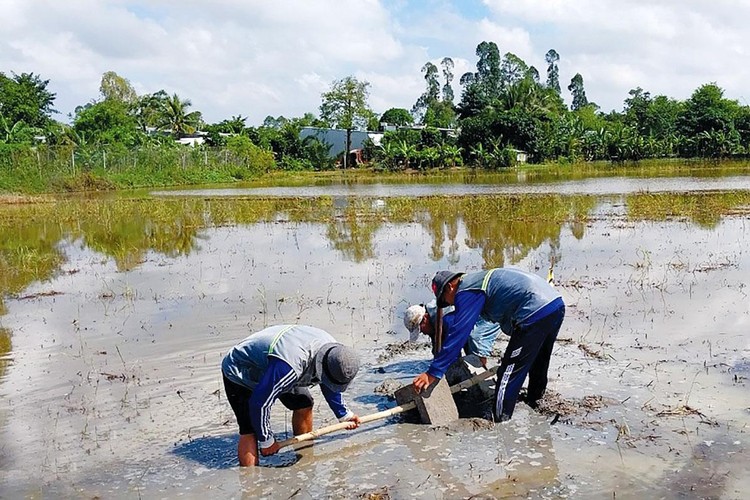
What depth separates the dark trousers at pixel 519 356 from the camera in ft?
17.7

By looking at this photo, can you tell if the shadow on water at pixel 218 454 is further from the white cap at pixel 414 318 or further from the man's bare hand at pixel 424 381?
the white cap at pixel 414 318

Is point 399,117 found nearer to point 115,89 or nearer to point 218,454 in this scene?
point 115,89

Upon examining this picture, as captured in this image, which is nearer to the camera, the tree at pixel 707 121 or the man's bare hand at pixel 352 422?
the man's bare hand at pixel 352 422

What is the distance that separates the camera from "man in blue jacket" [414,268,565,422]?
5.32 meters

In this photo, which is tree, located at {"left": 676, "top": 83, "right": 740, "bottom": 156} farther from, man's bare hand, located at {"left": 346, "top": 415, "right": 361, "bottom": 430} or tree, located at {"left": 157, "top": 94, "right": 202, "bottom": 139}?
man's bare hand, located at {"left": 346, "top": 415, "right": 361, "bottom": 430}

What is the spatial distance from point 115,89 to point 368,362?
2441 inches

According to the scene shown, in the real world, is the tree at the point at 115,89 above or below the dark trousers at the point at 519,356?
above

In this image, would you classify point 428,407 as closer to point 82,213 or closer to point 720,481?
point 720,481

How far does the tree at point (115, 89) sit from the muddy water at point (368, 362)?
165ft

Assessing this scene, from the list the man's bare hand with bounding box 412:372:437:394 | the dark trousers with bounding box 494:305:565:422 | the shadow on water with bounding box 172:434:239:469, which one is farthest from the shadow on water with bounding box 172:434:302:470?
the dark trousers with bounding box 494:305:565:422

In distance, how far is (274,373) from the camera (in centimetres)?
456

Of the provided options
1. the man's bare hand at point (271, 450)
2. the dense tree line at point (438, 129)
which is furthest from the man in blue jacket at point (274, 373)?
the dense tree line at point (438, 129)

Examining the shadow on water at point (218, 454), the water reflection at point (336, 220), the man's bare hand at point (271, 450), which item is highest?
the water reflection at point (336, 220)

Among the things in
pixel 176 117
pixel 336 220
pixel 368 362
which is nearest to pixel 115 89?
pixel 176 117
